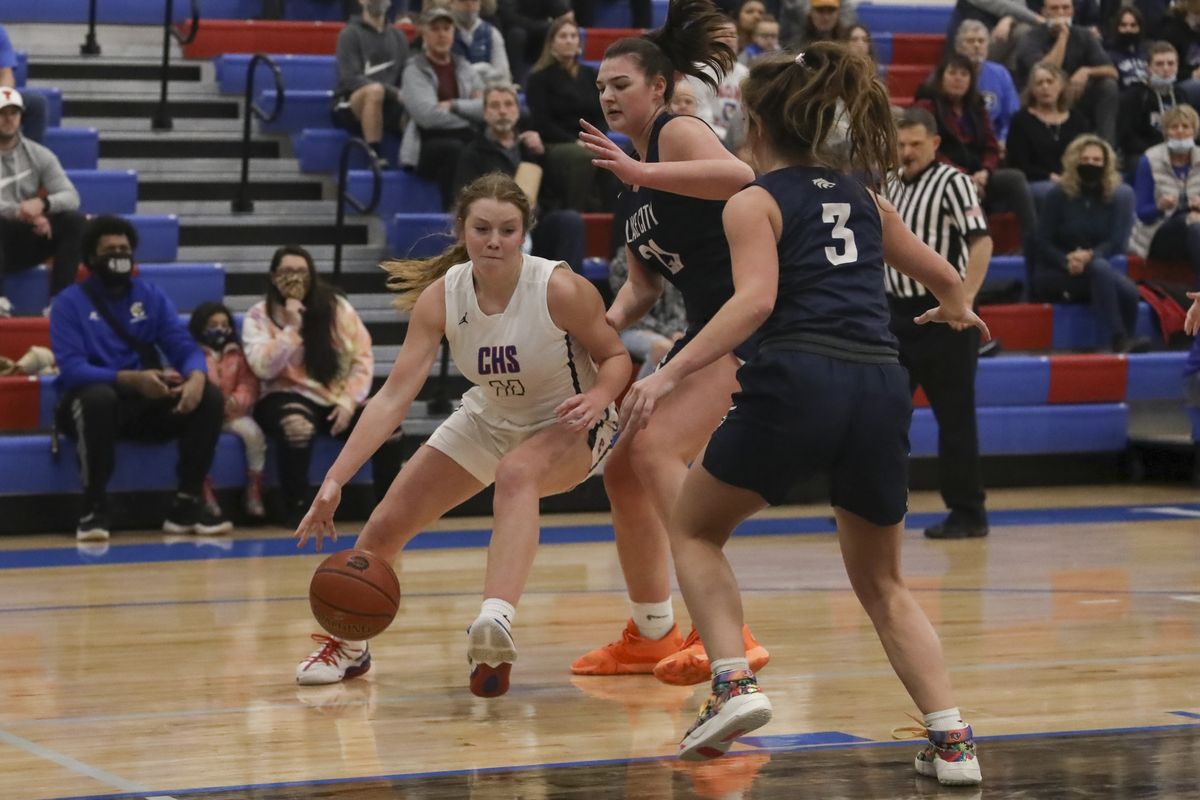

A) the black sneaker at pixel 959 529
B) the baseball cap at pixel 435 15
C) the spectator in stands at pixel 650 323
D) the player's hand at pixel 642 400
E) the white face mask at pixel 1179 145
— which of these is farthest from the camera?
the white face mask at pixel 1179 145

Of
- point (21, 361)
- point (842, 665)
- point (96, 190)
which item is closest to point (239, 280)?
point (96, 190)

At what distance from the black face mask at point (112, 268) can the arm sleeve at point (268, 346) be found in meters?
0.64

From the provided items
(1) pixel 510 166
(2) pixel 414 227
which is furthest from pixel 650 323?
(2) pixel 414 227

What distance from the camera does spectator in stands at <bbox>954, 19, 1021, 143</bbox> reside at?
497 inches

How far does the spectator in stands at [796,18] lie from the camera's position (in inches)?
501

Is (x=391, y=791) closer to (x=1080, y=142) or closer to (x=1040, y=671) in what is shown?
(x=1040, y=671)

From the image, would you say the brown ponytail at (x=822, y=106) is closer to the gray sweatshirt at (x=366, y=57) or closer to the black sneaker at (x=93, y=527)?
the black sneaker at (x=93, y=527)

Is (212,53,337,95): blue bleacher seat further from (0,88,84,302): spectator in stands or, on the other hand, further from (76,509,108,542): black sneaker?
(76,509,108,542): black sneaker

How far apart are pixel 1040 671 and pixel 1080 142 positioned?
6559 mm

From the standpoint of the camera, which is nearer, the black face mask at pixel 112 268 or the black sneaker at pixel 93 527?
the black sneaker at pixel 93 527

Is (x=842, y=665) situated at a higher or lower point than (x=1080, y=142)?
lower

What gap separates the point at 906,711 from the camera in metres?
4.93

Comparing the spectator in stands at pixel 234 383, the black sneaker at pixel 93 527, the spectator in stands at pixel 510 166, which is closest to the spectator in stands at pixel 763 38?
the spectator in stands at pixel 510 166

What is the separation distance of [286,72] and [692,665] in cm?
786
